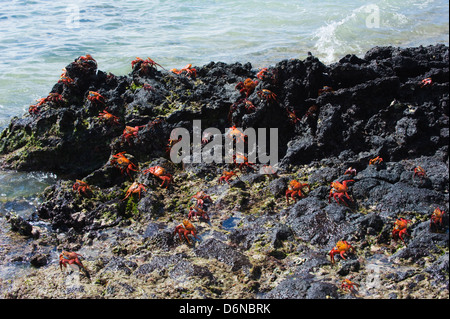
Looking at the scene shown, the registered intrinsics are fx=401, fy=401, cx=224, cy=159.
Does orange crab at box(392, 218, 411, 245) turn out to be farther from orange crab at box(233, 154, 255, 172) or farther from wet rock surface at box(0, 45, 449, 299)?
orange crab at box(233, 154, 255, 172)

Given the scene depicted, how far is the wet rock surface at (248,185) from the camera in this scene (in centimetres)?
368

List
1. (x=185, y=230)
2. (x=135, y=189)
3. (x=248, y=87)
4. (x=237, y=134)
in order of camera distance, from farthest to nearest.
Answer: (x=248, y=87) < (x=237, y=134) < (x=135, y=189) < (x=185, y=230)

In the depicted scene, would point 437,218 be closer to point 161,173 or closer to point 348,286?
point 348,286

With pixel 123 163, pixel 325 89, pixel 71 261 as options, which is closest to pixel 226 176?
pixel 123 163

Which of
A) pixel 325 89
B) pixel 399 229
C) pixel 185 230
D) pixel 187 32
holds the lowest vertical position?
pixel 185 230

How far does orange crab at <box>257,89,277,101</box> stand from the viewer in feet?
18.8

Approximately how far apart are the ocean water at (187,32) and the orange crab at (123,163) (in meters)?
4.25

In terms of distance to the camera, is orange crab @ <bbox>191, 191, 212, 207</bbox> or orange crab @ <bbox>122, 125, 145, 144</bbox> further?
orange crab @ <bbox>122, 125, 145, 144</bbox>

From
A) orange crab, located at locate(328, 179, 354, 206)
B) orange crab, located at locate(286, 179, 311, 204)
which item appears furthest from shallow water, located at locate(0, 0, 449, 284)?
orange crab, located at locate(328, 179, 354, 206)

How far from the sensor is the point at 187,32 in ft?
53.6

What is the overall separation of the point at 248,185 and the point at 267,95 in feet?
4.78

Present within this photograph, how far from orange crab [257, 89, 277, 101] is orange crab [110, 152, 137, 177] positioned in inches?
82.0

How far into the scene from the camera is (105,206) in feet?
16.1
